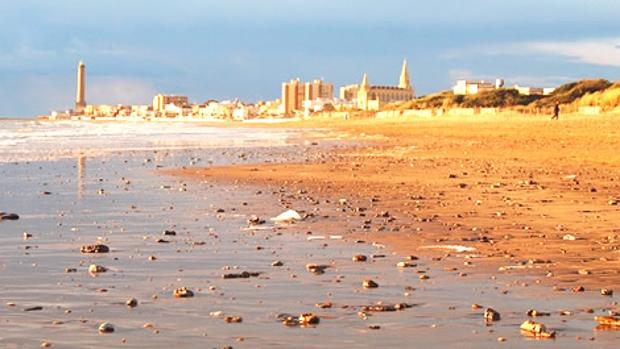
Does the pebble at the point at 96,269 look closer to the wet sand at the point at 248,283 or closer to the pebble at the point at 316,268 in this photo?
the wet sand at the point at 248,283

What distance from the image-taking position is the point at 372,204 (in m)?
14.4

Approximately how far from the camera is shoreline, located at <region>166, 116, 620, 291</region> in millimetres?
8883

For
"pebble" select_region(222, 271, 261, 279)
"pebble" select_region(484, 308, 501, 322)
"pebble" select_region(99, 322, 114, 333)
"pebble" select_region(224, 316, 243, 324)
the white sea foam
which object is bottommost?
"pebble" select_region(222, 271, 261, 279)

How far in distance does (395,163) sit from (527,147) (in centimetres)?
893

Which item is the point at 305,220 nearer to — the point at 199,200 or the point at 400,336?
the point at 199,200

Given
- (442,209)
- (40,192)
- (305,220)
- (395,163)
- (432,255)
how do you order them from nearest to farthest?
(432,255), (305,220), (442,209), (40,192), (395,163)

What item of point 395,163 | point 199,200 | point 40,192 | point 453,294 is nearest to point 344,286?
point 453,294

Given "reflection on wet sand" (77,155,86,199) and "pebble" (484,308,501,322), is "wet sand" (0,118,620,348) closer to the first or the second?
"pebble" (484,308,501,322)

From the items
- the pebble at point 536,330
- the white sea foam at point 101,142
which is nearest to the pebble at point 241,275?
the pebble at point 536,330

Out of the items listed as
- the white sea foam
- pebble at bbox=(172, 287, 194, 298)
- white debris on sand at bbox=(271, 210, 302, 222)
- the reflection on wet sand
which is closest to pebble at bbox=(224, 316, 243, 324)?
pebble at bbox=(172, 287, 194, 298)

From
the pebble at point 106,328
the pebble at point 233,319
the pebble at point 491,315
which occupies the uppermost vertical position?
the pebble at point 491,315

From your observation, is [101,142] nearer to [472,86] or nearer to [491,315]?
[491,315]

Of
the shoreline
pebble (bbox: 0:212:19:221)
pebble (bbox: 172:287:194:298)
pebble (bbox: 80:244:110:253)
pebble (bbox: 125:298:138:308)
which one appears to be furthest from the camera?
pebble (bbox: 0:212:19:221)

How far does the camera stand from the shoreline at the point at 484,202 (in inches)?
350
